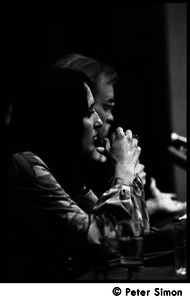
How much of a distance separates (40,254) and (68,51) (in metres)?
0.83

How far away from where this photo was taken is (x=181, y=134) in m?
1.93

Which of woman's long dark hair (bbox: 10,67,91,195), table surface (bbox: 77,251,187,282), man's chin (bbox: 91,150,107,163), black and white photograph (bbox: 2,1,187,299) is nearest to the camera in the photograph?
table surface (bbox: 77,251,187,282)

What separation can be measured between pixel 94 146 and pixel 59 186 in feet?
1.03

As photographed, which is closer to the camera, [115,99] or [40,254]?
[40,254]

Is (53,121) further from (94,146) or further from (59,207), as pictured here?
(59,207)

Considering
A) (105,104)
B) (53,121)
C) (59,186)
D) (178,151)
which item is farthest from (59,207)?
(178,151)

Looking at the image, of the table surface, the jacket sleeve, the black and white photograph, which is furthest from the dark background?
the table surface

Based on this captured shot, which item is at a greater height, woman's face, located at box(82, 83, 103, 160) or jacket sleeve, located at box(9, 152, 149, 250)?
woman's face, located at box(82, 83, 103, 160)

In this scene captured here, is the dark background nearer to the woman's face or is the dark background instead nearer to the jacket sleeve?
the woman's face

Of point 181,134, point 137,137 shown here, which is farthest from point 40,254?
point 181,134

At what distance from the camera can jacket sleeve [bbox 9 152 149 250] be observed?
4.64ft

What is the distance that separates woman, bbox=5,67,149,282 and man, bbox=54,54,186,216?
113 mm

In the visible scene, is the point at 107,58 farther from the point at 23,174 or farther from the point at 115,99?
the point at 23,174

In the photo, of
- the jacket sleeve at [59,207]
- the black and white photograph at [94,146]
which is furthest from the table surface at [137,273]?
the jacket sleeve at [59,207]
